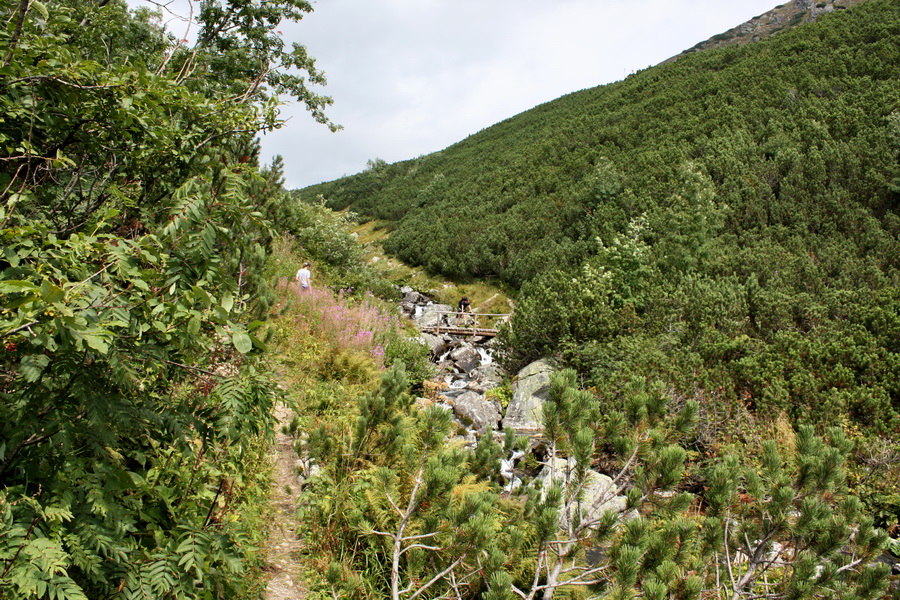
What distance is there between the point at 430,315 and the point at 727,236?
984cm

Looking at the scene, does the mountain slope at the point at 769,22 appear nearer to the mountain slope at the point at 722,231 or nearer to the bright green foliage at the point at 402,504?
the mountain slope at the point at 722,231

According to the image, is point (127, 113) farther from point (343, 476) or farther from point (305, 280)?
point (305, 280)

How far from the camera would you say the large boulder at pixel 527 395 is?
315 inches

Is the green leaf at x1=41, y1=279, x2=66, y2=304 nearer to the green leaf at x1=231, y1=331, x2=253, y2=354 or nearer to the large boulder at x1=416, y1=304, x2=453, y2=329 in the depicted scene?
the green leaf at x1=231, y1=331, x2=253, y2=354

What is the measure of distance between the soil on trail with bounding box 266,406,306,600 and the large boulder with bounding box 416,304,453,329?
1113 centimetres

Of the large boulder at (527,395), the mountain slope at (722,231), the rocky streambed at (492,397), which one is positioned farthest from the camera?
the large boulder at (527,395)

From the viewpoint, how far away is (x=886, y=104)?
15.5 m

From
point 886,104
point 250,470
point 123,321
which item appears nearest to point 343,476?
point 250,470

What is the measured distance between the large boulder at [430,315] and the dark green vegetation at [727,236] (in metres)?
2.47

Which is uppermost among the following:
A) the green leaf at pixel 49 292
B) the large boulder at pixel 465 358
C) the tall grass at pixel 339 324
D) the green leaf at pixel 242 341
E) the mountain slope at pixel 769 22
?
the mountain slope at pixel 769 22

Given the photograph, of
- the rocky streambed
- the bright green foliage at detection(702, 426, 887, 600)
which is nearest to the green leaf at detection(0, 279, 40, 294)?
the rocky streambed

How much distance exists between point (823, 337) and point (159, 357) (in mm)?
9268

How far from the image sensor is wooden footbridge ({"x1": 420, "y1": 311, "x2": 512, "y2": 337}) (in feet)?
51.3

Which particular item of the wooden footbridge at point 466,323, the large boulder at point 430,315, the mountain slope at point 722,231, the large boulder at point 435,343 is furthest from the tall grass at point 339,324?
the large boulder at point 430,315
